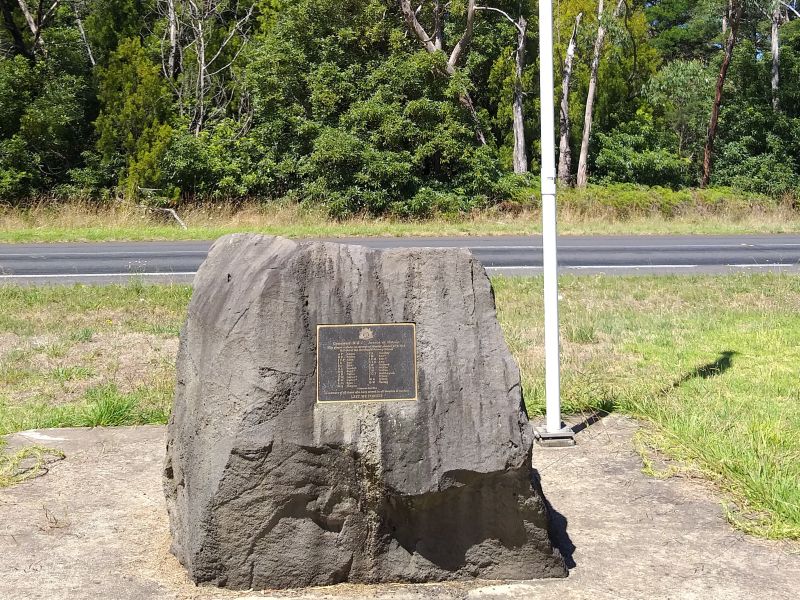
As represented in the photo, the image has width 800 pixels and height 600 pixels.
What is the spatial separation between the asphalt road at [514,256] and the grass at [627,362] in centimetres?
142

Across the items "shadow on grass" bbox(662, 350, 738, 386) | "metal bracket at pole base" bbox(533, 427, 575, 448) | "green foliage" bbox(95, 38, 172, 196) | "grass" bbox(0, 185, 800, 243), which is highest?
"green foliage" bbox(95, 38, 172, 196)

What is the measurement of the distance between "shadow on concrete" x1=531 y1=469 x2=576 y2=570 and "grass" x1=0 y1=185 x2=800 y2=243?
13.0m

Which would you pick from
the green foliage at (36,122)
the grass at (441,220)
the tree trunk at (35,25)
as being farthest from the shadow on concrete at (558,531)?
the tree trunk at (35,25)

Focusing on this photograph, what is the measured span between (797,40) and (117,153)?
22820mm

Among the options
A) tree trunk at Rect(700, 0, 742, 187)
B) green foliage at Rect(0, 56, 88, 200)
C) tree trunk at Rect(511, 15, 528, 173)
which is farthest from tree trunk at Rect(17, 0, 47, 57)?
tree trunk at Rect(700, 0, 742, 187)

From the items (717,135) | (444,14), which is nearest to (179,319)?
(444,14)

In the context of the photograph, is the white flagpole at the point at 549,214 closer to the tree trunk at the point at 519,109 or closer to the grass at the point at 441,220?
the grass at the point at 441,220

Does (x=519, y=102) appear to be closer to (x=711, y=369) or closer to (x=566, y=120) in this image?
(x=566, y=120)

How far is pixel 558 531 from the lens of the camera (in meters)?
5.07

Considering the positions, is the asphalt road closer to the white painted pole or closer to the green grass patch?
the green grass patch

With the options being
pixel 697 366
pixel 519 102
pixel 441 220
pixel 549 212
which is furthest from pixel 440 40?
pixel 549 212

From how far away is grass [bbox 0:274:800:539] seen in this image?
596 cm

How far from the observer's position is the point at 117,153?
77.7 feet

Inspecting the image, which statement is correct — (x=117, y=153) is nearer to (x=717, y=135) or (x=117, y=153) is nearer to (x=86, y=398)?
(x=86, y=398)
